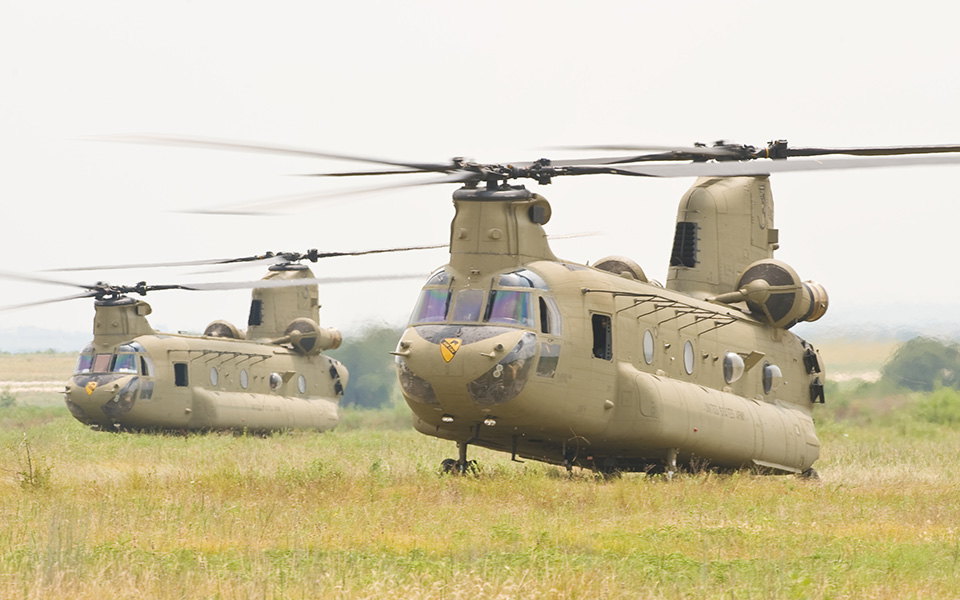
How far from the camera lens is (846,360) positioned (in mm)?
36125

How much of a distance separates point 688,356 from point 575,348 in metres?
3.36

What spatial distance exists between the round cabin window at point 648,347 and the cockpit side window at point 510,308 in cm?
276

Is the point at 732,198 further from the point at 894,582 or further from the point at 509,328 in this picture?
the point at 894,582

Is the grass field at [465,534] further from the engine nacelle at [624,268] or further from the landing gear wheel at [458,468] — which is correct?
the engine nacelle at [624,268]

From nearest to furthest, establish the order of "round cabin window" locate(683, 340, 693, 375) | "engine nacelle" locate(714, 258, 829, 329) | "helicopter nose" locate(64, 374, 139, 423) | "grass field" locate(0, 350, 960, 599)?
"grass field" locate(0, 350, 960, 599) < "round cabin window" locate(683, 340, 693, 375) < "engine nacelle" locate(714, 258, 829, 329) < "helicopter nose" locate(64, 374, 139, 423)

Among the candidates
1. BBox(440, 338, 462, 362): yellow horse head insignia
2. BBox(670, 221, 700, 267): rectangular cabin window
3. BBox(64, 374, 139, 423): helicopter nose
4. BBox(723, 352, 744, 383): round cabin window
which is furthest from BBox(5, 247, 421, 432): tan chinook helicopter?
BBox(440, 338, 462, 362): yellow horse head insignia

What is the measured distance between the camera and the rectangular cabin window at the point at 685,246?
23625 millimetres

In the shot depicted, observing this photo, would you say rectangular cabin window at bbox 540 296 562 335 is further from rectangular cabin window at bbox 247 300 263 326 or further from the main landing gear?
rectangular cabin window at bbox 247 300 263 326

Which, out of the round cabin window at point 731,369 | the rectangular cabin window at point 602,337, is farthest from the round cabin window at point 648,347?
the round cabin window at point 731,369

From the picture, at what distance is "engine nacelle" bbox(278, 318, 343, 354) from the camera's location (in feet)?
133

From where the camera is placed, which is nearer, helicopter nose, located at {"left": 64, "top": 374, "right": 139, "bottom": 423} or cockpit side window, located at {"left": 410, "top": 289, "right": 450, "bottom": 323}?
cockpit side window, located at {"left": 410, "top": 289, "right": 450, "bottom": 323}

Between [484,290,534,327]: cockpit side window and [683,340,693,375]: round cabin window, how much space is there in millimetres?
4086

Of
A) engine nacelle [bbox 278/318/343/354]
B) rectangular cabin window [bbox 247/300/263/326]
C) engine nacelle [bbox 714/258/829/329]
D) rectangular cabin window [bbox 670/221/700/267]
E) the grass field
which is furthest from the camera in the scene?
rectangular cabin window [bbox 247/300/263/326]

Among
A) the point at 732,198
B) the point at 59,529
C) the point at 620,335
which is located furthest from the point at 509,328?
the point at 732,198
